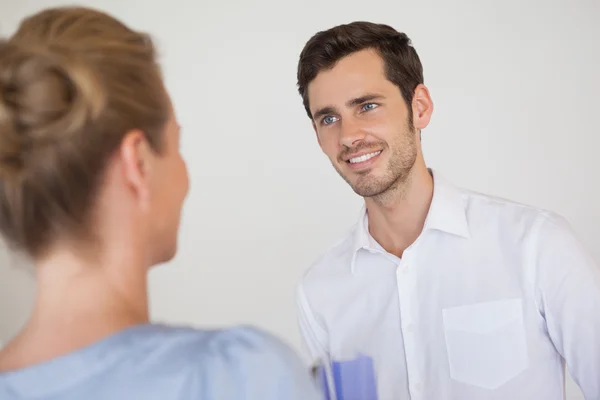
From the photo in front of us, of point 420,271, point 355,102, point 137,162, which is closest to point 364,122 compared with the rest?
point 355,102

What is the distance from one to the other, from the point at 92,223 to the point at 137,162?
6 cm

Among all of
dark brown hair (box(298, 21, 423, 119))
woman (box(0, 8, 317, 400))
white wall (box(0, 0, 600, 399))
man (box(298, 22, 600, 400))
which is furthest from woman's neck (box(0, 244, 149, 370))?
white wall (box(0, 0, 600, 399))

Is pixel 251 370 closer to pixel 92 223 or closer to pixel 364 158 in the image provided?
pixel 92 223

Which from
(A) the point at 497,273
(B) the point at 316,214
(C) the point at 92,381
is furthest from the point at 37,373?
(B) the point at 316,214

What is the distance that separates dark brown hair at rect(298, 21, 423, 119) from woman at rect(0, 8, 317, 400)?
31.0 inches

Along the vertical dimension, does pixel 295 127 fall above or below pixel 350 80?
below

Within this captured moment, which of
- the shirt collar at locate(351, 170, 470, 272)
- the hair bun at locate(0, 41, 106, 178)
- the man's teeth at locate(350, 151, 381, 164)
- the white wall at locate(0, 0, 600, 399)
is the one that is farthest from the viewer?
the white wall at locate(0, 0, 600, 399)

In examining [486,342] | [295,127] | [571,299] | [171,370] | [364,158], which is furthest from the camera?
[295,127]

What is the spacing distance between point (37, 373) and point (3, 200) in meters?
0.14

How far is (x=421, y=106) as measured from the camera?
52.5 inches

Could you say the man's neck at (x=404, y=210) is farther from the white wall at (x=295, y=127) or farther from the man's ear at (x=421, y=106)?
the white wall at (x=295, y=127)

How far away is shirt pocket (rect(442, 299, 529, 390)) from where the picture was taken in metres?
1.08

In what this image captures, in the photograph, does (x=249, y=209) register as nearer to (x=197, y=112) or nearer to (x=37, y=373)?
(x=197, y=112)

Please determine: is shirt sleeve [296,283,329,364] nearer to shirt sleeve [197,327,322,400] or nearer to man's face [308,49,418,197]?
man's face [308,49,418,197]
